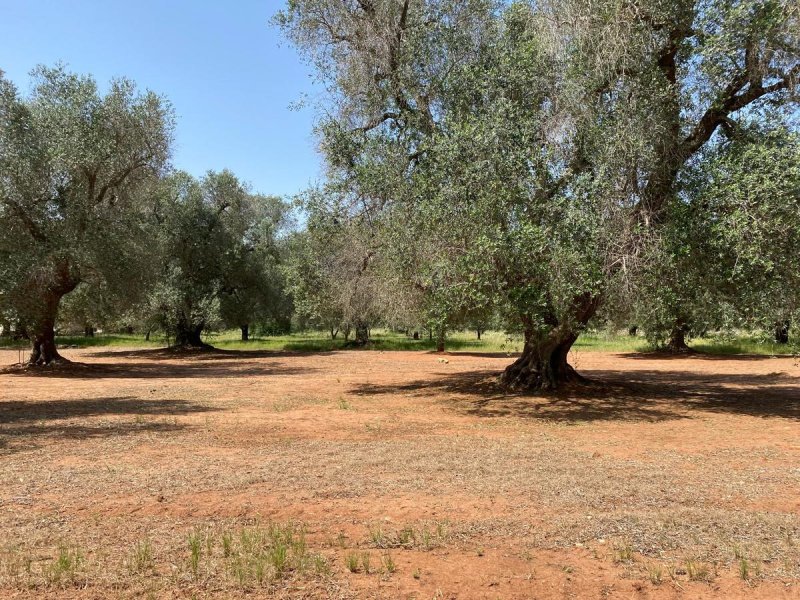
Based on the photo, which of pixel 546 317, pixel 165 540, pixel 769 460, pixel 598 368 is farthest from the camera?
pixel 598 368

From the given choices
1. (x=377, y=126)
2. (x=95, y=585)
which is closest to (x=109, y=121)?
(x=377, y=126)

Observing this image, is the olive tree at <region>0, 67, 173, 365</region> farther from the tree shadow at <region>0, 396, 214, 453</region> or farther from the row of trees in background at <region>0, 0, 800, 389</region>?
the tree shadow at <region>0, 396, 214, 453</region>

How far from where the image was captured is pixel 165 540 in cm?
495

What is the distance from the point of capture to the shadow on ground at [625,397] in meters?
13.3

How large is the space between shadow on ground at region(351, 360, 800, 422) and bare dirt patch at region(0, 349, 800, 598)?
20 cm

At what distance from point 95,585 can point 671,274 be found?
1145cm

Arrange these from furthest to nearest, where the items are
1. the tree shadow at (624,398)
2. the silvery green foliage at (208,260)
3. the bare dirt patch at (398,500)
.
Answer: the silvery green foliage at (208,260) → the tree shadow at (624,398) → the bare dirt patch at (398,500)

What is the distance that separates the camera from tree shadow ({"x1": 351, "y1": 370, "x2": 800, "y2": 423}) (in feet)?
43.7

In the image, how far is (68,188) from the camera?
21594 mm

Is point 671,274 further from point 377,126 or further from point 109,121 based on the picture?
point 109,121

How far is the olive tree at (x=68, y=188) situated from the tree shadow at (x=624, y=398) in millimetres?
11229

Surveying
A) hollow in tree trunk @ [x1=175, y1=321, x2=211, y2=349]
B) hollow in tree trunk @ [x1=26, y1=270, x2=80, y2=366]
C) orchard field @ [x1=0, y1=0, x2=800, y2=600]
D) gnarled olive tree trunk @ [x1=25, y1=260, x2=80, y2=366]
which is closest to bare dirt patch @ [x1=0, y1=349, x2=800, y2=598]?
orchard field @ [x1=0, y1=0, x2=800, y2=600]

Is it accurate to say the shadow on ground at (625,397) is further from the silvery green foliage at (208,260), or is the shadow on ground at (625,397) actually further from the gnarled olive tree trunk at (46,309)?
the silvery green foliage at (208,260)

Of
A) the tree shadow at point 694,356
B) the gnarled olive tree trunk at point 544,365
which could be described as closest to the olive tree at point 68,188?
the gnarled olive tree trunk at point 544,365
